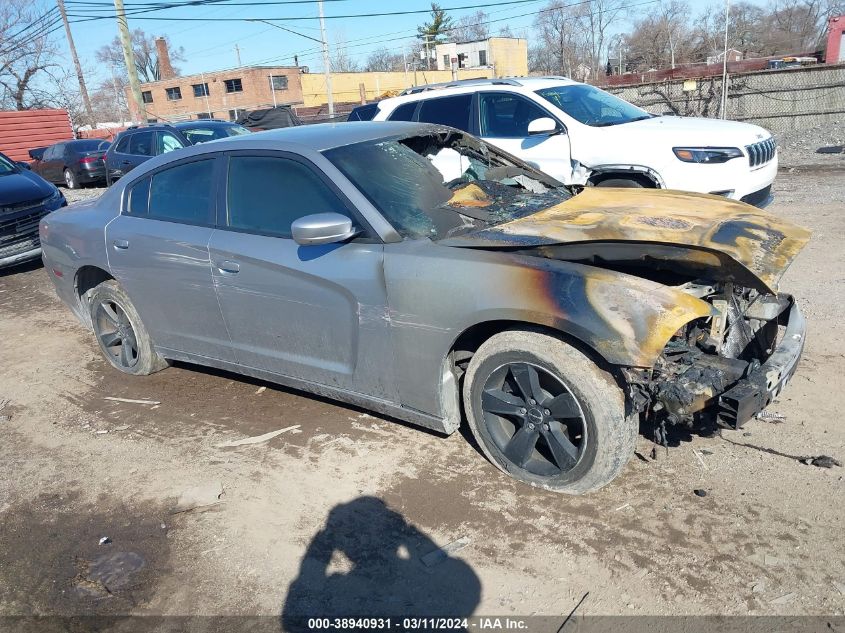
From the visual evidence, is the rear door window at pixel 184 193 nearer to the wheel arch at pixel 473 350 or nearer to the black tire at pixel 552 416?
the wheel arch at pixel 473 350

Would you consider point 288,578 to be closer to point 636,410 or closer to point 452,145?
point 636,410

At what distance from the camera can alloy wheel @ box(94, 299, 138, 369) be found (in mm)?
5113

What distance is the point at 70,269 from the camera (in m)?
5.34

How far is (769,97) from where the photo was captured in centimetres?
1719

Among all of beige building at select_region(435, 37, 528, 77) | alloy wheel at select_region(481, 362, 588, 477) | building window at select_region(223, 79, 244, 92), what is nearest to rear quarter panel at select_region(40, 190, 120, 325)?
alloy wheel at select_region(481, 362, 588, 477)

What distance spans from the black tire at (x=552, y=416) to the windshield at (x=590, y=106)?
5.15 meters

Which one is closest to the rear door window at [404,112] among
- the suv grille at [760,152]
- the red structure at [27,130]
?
the suv grille at [760,152]

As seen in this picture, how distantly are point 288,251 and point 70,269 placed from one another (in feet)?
8.47

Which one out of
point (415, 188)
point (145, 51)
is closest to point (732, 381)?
point (415, 188)

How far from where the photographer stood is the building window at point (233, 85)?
5341 cm

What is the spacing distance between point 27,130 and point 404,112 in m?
25.6

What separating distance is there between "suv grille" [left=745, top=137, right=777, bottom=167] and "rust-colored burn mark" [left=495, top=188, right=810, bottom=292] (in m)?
3.48

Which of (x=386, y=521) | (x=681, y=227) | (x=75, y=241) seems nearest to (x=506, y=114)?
(x=75, y=241)

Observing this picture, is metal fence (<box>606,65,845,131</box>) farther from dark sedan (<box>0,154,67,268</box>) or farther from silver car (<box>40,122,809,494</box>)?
silver car (<box>40,122,809,494</box>)
